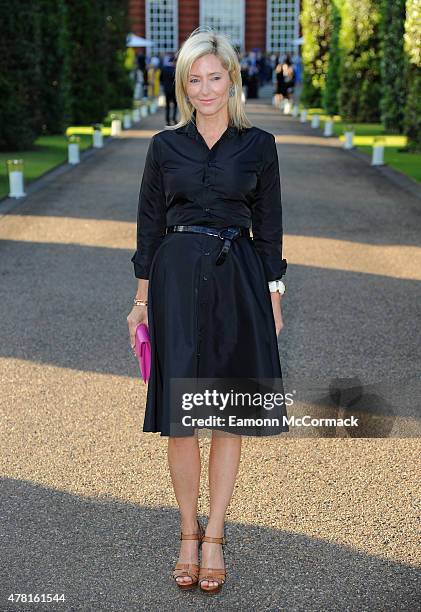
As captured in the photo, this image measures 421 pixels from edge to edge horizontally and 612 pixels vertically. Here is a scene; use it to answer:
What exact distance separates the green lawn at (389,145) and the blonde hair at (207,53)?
44.3 feet

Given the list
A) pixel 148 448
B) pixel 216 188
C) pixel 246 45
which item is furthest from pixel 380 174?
pixel 246 45

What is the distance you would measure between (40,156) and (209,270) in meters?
17.9

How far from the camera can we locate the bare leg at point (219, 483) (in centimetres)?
374

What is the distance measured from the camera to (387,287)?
9.05m

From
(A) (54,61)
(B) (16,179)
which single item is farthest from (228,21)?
(B) (16,179)

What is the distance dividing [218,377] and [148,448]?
1609 millimetres

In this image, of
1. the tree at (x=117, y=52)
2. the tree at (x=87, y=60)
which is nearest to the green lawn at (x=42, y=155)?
the tree at (x=87, y=60)

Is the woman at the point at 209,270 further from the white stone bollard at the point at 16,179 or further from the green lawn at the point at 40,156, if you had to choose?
the green lawn at the point at 40,156

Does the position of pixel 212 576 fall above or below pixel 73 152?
above

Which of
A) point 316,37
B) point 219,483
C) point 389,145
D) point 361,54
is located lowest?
point 389,145

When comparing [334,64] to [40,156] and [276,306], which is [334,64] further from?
[276,306]

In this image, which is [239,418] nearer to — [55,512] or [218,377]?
[218,377]

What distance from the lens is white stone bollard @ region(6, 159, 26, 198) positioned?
14625 mm

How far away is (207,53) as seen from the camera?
3.64m
